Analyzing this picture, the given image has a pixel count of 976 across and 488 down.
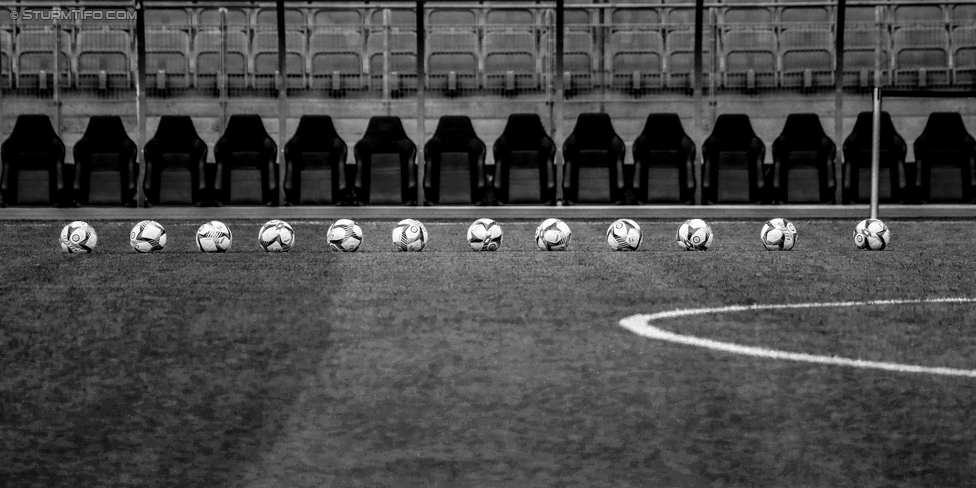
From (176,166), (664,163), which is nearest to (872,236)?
(664,163)

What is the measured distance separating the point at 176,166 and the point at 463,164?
356cm

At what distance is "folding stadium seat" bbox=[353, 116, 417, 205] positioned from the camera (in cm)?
1440

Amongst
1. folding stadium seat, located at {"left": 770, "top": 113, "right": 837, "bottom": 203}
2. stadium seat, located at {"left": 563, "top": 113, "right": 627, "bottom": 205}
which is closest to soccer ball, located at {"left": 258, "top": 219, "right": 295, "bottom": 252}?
stadium seat, located at {"left": 563, "top": 113, "right": 627, "bottom": 205}

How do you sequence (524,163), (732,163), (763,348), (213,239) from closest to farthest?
(763,348), (213,239), (524,163), (732,163)

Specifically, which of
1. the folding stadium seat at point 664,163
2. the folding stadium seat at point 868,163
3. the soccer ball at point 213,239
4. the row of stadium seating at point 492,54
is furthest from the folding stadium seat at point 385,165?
the soccer ball at point 213,239

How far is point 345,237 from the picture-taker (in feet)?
26.8

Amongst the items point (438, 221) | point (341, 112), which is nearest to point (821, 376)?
point (438, 221)

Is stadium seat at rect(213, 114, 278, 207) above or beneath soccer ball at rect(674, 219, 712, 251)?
above

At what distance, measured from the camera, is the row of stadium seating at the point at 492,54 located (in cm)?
1842

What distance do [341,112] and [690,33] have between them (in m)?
5.80

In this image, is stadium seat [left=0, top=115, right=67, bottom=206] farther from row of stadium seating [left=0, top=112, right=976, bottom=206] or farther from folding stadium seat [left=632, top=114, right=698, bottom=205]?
folding stadium seat [left=632, top=114, right=698, bottom=205]

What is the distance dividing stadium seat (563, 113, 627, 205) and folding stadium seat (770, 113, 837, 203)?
1.98 meters

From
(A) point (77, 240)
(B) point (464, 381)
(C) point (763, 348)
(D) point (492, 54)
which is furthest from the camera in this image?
(D) point (492, 54)

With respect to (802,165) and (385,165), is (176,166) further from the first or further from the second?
(802,165)
